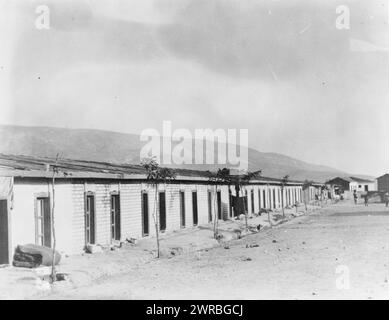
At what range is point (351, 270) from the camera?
11.4 meters

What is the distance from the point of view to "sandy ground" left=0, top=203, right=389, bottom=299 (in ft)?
30.5

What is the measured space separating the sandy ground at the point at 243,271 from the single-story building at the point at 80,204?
1123 mm

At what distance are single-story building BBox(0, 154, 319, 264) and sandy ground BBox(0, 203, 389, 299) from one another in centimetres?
112

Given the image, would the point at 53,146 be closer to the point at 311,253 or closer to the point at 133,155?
the point at 133,155

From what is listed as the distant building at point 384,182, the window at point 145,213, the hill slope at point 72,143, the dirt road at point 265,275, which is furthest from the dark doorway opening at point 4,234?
the hill slope at point 72,143

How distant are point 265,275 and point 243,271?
2.80 ft

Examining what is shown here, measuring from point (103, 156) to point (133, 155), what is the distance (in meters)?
6.69

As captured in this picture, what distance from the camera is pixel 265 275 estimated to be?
11.2 meters

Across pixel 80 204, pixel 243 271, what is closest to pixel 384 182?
pixel 80 204

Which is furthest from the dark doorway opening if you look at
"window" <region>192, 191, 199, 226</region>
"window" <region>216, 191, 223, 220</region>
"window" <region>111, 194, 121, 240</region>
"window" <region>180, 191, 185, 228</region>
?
"window" <region>216, 191, 223, 220</region>

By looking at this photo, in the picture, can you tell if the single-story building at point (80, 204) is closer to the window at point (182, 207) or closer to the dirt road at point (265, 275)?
the window at point (182, 207)

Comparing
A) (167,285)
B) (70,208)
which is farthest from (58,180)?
(167,285)
